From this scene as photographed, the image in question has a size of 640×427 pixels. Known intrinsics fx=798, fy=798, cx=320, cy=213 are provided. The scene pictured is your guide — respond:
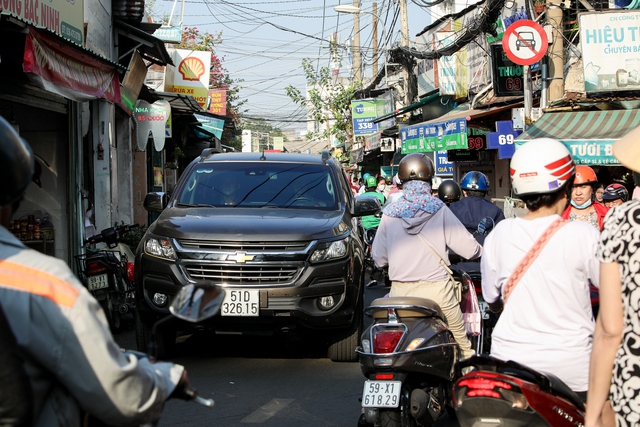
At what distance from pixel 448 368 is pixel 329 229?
8.62 ft

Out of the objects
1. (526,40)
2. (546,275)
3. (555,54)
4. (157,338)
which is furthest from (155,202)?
(555,54)

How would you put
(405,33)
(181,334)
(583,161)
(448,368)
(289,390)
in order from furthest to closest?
(405,33), (583,161), (181,334), (289,390), (448,368)

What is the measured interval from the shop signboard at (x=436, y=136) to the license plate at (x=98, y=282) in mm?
10651

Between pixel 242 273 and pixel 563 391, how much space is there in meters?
4.23

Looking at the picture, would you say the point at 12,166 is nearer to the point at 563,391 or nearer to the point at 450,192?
the point at 563,391

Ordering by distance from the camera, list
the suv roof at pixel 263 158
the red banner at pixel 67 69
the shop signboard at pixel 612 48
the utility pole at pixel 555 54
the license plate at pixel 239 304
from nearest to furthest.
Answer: the license plate at pixel 239 304, the red banner at pixel 67 69, the suv roof at pixel 263 158, the shop signboard at pixel 612 48, the utility pole at pixel 555 54

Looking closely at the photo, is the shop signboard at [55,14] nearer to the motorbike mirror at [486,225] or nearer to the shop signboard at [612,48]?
the motorbike mirror at [486,225]

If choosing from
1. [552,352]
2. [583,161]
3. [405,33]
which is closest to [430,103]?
[405,33]

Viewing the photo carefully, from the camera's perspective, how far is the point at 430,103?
28.0 meters

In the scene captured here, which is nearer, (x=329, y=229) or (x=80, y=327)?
(x=80, y=327)

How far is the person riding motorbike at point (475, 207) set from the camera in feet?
23.3

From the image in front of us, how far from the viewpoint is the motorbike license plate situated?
4.58 m

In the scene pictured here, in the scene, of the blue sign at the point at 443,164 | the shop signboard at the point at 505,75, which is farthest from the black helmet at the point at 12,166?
the blue sign at the point at 443,164

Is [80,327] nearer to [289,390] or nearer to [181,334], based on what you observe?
[289,390]
